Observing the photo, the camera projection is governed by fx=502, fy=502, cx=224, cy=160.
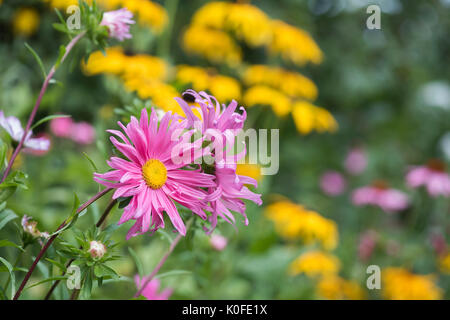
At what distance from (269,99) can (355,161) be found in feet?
4.13

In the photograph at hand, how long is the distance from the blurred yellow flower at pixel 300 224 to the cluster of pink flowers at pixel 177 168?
39.2 inches

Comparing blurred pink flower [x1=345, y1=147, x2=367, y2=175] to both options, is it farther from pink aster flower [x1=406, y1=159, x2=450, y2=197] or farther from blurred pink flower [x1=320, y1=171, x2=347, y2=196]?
pink aster flower [x1=406, y1=159, x2=450, y2=197]

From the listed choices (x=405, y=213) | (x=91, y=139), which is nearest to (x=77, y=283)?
(x=91, y=139)

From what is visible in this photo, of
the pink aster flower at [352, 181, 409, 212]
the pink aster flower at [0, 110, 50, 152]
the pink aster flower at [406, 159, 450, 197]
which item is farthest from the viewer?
the pink aster flower at [352, 181, 409, 212]

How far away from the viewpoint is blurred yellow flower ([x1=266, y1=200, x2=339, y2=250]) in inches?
56.0

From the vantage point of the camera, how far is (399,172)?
2.41m

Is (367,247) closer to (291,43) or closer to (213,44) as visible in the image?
(291,43)

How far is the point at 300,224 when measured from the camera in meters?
1.43

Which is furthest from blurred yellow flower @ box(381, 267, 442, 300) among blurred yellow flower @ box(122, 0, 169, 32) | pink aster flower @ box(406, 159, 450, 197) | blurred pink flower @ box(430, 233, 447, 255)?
blurred yellow flower @ box(122, 0, 169, 32)

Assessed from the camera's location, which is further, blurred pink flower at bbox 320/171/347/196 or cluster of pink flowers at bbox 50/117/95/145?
blurred pink flower at bbox 320/171/347/196

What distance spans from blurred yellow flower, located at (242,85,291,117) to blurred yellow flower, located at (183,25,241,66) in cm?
22

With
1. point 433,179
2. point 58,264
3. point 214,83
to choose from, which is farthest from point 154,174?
point 433,179

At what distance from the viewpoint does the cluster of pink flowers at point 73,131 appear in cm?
155

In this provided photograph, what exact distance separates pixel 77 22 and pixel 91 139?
110 cm
